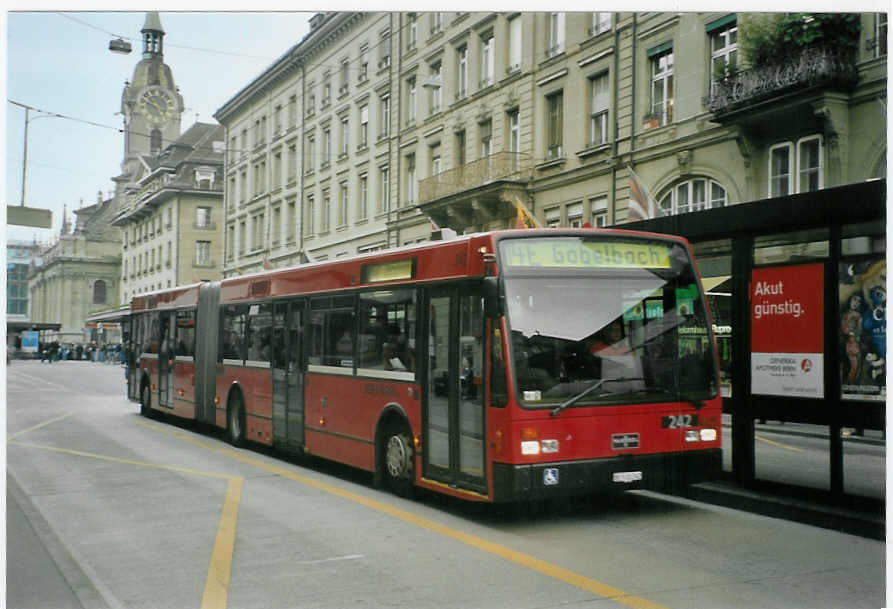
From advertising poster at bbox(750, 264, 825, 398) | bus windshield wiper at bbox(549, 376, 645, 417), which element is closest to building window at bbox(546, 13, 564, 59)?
advertising poster at bbox(750, 264, 825, 398)

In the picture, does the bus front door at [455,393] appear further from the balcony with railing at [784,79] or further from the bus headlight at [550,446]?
the balcony with railing at [784,79]

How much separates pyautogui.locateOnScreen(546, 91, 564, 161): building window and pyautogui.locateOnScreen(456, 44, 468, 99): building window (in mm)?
2275

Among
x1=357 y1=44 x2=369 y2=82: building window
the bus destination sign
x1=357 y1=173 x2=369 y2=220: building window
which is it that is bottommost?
Answer: the bus destination sign

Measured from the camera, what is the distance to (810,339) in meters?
9.27

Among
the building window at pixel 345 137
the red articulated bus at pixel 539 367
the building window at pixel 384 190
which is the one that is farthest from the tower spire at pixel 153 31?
the building window at pixel 384 190

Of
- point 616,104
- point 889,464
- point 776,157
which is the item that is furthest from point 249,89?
point 616,104

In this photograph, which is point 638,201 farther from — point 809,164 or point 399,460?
point 399,460

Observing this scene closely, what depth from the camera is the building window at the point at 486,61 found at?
22403 millimetres

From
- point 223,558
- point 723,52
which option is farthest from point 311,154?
point 223,558

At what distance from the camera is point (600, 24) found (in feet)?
75.4

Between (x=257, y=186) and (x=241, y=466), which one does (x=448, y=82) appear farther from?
(x=241, y=466)

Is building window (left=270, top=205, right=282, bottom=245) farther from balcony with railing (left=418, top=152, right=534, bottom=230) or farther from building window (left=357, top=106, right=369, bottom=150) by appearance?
balcony with railing (left=418, top=152, right=534, bottom=230)

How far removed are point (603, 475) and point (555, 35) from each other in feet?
58.3

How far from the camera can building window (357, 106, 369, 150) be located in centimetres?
2320
